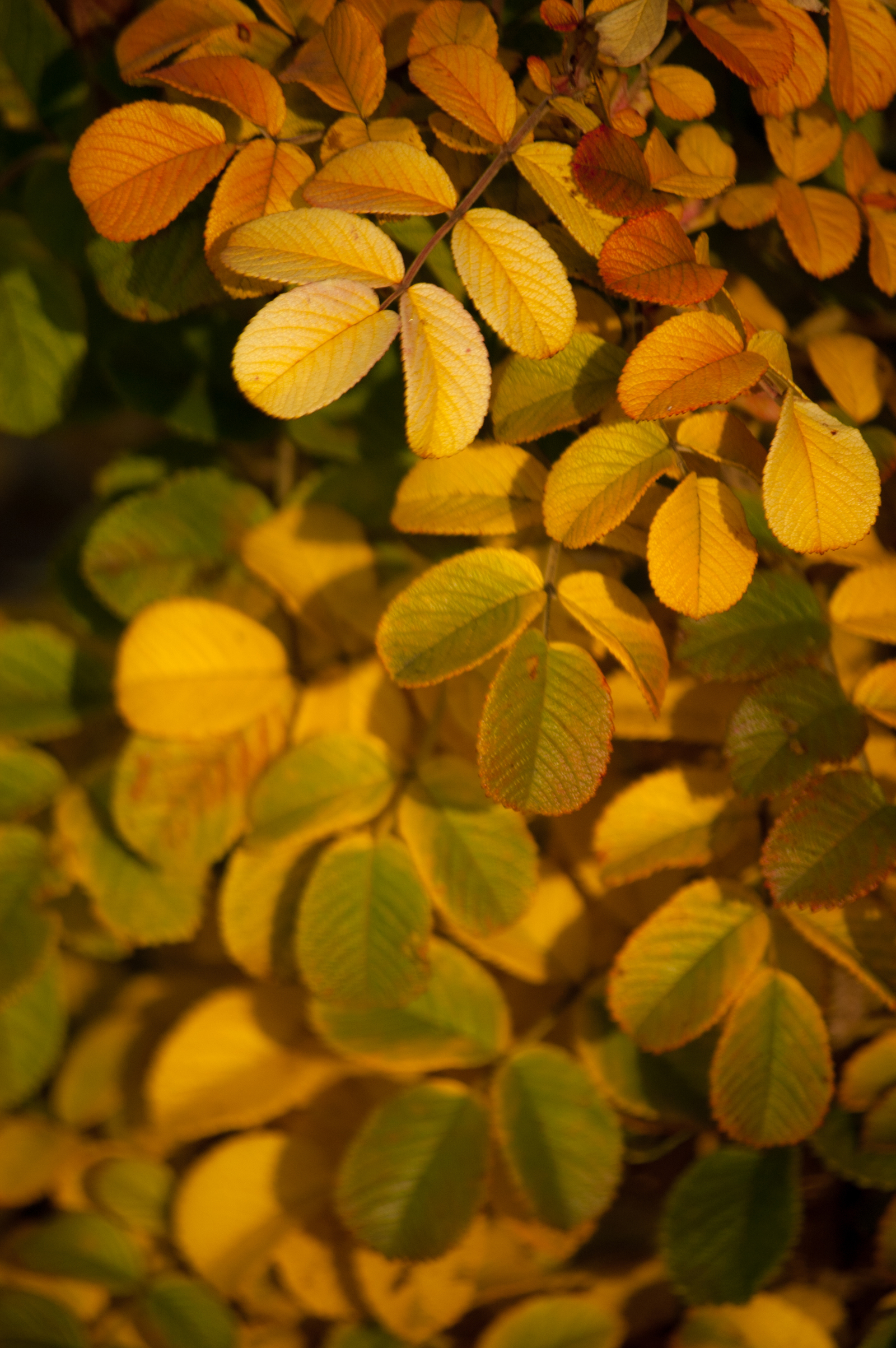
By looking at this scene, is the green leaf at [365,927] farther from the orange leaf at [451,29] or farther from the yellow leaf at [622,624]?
the orange leaf at [451,29]

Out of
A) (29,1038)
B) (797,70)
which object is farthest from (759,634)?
(29,1038)

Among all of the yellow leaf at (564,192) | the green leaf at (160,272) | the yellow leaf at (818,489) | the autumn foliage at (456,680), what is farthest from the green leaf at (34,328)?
the yellow leaf at (818,489)

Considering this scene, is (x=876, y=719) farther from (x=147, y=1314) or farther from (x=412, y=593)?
(x=147, y=1314)

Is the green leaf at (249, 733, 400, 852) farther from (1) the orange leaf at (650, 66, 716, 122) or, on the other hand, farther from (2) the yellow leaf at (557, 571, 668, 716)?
(1) the orange leaf at (650, 66, 716, 122)

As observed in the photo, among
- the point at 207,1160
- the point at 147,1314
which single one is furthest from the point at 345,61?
the point at 147,1314

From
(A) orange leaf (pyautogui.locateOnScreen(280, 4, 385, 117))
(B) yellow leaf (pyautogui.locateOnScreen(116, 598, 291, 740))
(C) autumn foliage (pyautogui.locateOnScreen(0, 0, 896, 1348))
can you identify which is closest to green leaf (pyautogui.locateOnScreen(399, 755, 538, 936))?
(C) autumn foliage (pyautogui.locateOnScreen(0, 0, 896, 1348))

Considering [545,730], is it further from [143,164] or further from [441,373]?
[143,164]
